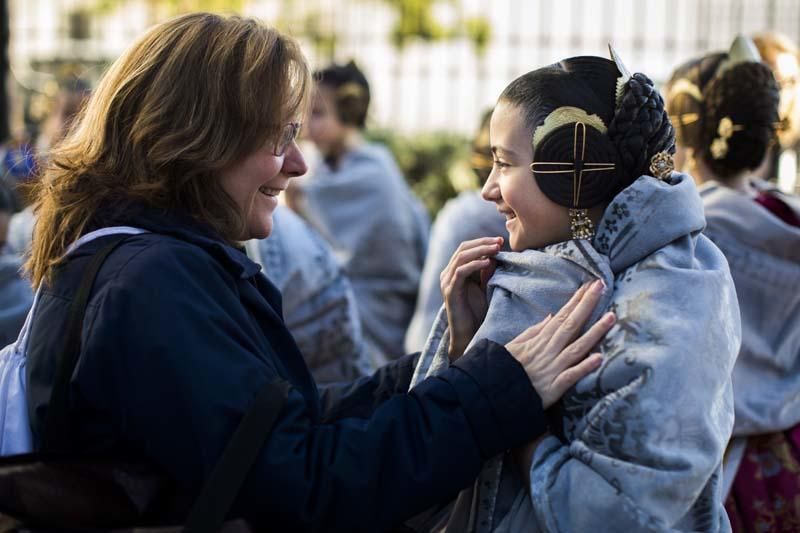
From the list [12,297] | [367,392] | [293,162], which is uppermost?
[293,162]

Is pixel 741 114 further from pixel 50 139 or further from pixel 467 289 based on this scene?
pixel 50 139

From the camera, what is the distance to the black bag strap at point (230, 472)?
1.93 metres

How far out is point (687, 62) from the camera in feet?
11.3

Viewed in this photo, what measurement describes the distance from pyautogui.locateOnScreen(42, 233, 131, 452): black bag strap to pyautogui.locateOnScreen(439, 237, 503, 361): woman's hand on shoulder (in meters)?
0.73

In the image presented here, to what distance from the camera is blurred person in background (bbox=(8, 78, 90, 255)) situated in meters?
2.59

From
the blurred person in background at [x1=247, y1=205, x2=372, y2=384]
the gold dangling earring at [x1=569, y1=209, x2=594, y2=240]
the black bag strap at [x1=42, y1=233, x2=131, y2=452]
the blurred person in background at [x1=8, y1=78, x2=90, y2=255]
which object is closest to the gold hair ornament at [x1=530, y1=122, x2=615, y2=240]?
the gold dangling earring at [x1=569, y1=209, x2=594, y2=240]

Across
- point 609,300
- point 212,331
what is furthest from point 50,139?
point 609,300

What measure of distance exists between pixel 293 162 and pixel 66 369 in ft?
2.22

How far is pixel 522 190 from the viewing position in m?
2.23

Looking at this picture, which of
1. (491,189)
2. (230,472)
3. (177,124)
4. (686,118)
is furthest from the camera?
(686,118)

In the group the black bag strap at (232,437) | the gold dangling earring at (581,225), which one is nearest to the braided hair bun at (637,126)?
the gold dangling earring at (581,225)

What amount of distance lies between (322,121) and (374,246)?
31.8 inches

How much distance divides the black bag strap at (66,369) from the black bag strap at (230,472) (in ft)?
1.03

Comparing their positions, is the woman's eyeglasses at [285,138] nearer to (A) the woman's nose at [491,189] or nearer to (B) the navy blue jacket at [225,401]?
(B) the navy blue jacket at [225,401]
